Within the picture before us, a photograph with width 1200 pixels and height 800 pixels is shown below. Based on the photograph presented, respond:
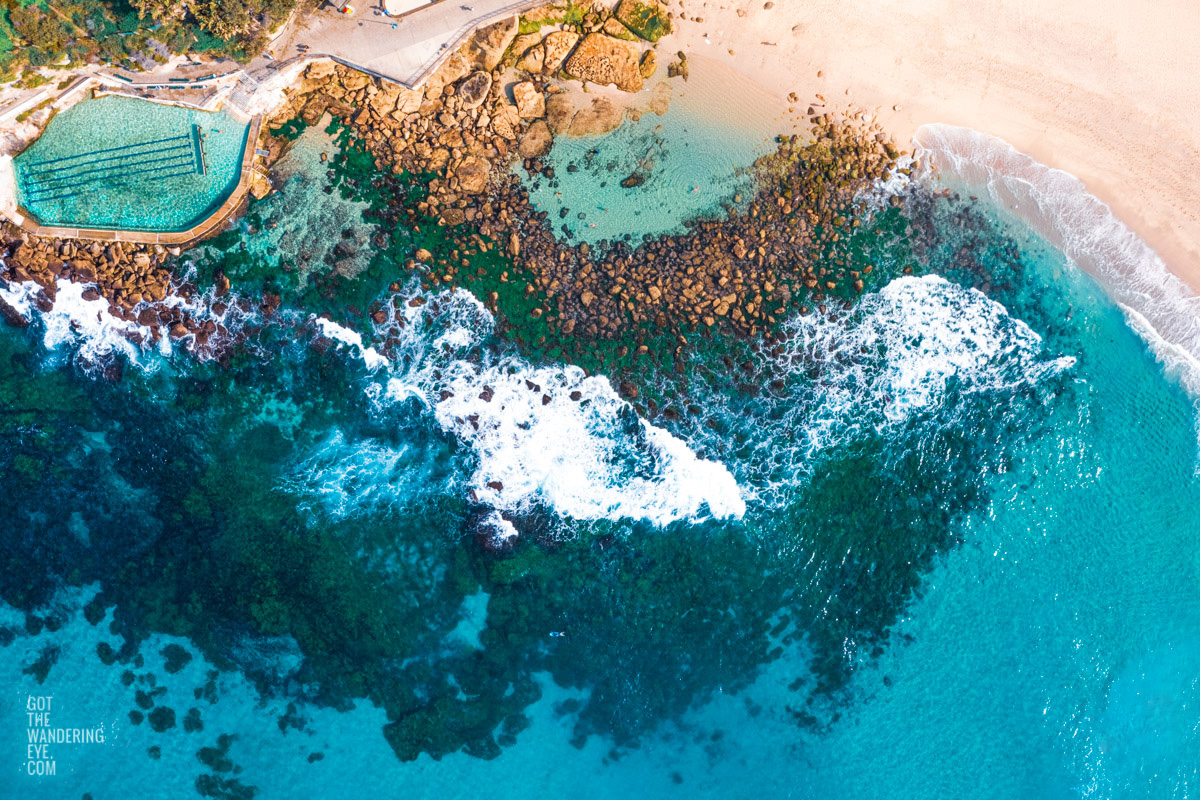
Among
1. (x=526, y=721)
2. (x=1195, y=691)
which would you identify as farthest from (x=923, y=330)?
(x=526, y=721)

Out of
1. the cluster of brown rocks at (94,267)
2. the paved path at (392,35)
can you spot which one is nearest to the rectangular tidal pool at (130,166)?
the cluster of brown rocks at (94,267)

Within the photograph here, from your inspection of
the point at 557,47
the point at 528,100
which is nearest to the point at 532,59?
the point at 557,47

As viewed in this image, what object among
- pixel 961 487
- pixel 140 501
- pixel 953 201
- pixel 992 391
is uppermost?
pixel 953 201

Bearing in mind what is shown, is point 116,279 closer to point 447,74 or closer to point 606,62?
point 447,74

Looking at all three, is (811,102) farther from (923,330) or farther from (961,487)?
(961,487)

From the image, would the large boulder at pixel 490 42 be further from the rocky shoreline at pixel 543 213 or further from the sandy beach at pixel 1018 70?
the sandy beach at pixel 1018 70

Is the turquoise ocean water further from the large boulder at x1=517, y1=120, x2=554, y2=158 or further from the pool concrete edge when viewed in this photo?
the pool concrete edge

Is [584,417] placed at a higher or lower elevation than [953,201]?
lower
